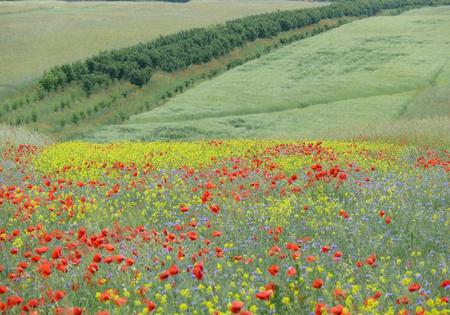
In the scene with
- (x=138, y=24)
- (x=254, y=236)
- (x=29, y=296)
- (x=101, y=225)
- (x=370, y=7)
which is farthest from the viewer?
(x=370, y=7)

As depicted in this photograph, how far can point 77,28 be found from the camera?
190 feet

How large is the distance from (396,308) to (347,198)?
4.03 meters

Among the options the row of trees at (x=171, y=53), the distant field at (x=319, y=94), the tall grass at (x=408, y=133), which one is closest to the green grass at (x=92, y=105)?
the row of trees at (x=171, y=53)

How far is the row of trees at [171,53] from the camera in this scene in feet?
116

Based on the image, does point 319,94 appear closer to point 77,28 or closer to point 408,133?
point 408,133

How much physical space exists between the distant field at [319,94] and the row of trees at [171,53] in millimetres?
2748

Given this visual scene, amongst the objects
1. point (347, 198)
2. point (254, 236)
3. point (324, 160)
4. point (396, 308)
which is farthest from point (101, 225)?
point (324, 160)

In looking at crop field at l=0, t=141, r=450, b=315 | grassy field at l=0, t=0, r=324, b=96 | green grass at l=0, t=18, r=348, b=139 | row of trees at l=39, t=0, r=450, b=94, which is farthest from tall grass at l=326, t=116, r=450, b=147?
grassy field at l=0, t=0, r=324, b=96

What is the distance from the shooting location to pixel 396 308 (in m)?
5.04

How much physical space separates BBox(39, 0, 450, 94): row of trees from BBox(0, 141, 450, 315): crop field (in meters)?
23.1

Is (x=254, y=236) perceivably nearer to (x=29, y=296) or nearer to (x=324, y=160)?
(x=29, y=296)

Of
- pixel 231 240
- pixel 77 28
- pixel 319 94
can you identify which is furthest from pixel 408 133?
pixel 77 28

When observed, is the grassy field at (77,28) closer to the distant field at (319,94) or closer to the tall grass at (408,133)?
the distant field at (319,94)

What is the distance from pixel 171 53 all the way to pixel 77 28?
19.7 m
